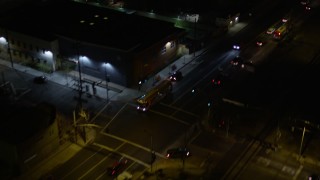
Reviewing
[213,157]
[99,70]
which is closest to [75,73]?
[99,70]

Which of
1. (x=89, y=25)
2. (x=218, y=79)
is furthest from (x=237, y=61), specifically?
(x=89, y=25)

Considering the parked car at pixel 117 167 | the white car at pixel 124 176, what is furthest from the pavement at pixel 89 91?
the parked car at pixel 117 167

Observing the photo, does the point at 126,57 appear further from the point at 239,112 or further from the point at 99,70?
the point at 239,112

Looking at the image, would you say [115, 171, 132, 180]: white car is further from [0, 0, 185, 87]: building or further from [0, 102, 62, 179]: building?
[0, 0, 185, 87]: building

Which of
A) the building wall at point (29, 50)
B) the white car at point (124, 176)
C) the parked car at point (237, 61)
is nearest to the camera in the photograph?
the white car at point (124, 176)

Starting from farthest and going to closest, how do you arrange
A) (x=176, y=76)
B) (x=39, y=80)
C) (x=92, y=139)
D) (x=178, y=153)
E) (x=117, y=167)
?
(x=176, y=76) → (x=39, y=80) → (x=92, y=139) → (x=178, y=153) → (x=117, y=167)

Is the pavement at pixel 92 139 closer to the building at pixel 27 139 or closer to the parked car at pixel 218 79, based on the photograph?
the building at pixel 27 139

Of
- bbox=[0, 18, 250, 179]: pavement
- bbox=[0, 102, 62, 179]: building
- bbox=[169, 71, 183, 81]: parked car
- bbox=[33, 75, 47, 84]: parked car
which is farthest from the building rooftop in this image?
bbox=[0, 102, 62, 179]: building

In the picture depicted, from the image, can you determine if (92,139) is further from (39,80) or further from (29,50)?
(29,50)
